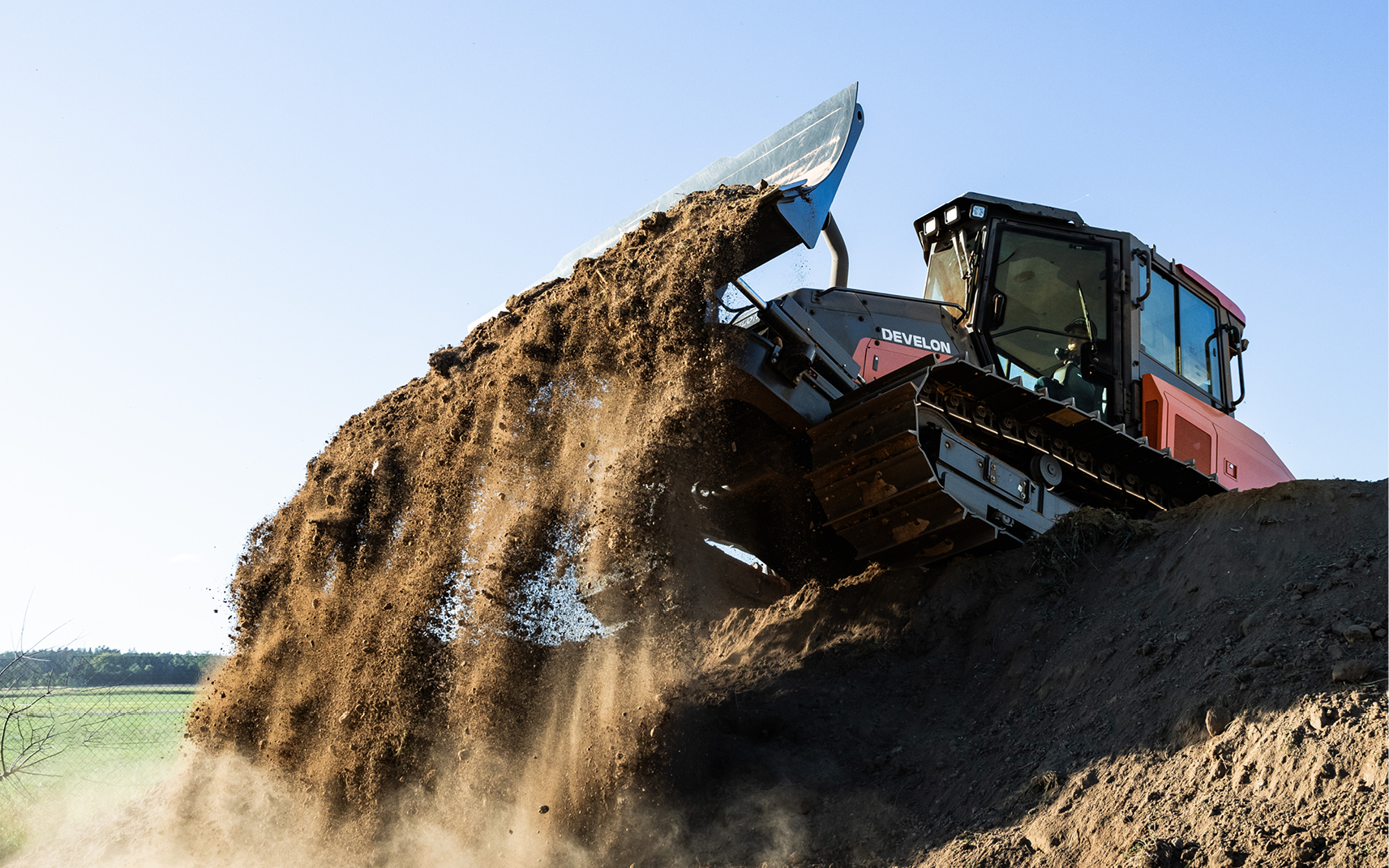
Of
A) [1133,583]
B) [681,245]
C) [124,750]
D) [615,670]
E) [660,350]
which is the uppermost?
[681,245]

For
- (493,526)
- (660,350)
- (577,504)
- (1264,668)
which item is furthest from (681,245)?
(1264,668)

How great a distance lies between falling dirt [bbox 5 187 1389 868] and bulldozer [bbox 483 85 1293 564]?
344 mm

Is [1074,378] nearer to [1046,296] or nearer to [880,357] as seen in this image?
[1046,296]

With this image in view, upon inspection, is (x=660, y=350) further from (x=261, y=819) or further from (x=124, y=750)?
(x=124, y=750)

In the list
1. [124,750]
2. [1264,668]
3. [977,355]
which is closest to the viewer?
[1264,668]

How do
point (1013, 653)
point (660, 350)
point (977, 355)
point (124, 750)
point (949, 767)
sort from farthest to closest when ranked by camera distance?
point (124, 750) → point (977, 355) → point (1013, 653) → point (660, 350) → point (949, 767)

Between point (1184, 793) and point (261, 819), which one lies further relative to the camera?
point (261, 819)

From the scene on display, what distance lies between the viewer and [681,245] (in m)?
5.48

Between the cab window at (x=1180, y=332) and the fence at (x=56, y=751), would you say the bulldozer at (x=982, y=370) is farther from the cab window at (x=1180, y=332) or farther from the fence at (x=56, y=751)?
the fence at (x=56, y=751)

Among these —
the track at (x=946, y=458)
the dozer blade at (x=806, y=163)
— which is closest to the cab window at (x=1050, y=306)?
the track at (x=946, y=458)

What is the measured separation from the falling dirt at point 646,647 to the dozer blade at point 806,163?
0.22m

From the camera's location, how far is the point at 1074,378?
7664 millimetres

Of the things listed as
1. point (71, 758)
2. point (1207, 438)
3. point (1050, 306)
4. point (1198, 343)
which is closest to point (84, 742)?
point (71, 758)

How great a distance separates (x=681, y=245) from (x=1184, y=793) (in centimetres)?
343
